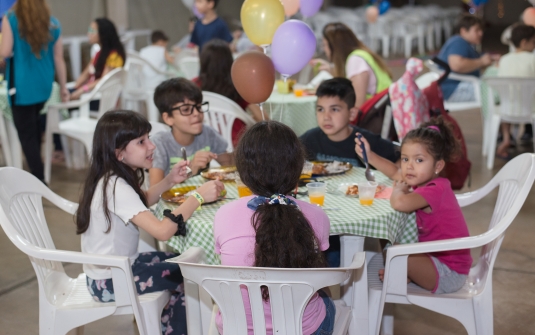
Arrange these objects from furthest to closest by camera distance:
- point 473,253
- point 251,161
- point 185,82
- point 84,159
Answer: point 84,159 < point 473,253 < point 185,82 < point 251,161

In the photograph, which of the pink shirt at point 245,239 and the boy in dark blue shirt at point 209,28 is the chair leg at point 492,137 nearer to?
the boy in dark blue shirt at point 209,28

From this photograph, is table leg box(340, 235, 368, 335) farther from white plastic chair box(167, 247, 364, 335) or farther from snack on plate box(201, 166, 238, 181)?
snack on plate box(201, 166, 238, 181)

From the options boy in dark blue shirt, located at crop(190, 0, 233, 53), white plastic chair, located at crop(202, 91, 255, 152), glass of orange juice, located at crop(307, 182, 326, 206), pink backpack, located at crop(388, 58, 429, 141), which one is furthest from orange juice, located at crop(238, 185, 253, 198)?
boy in dark blue shirt, located at crop(190, 0, 233, 53)

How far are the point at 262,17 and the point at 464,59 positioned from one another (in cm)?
360

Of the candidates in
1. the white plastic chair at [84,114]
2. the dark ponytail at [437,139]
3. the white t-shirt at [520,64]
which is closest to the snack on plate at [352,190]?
the dark ponytail at [437,139]

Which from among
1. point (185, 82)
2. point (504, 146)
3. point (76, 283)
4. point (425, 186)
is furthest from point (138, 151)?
point (504, 146)

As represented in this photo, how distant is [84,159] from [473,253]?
12.2ft

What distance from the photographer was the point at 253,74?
2914 millimetres

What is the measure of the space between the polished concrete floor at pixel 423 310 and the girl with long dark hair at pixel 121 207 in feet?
2.34

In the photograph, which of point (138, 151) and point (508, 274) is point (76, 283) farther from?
point (508, 274)

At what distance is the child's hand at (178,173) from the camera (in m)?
2.58

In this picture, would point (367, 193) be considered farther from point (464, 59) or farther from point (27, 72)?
point (464, 59)

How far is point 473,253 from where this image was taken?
387 centimetres

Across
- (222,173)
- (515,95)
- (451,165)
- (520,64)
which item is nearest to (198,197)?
(222,173)
